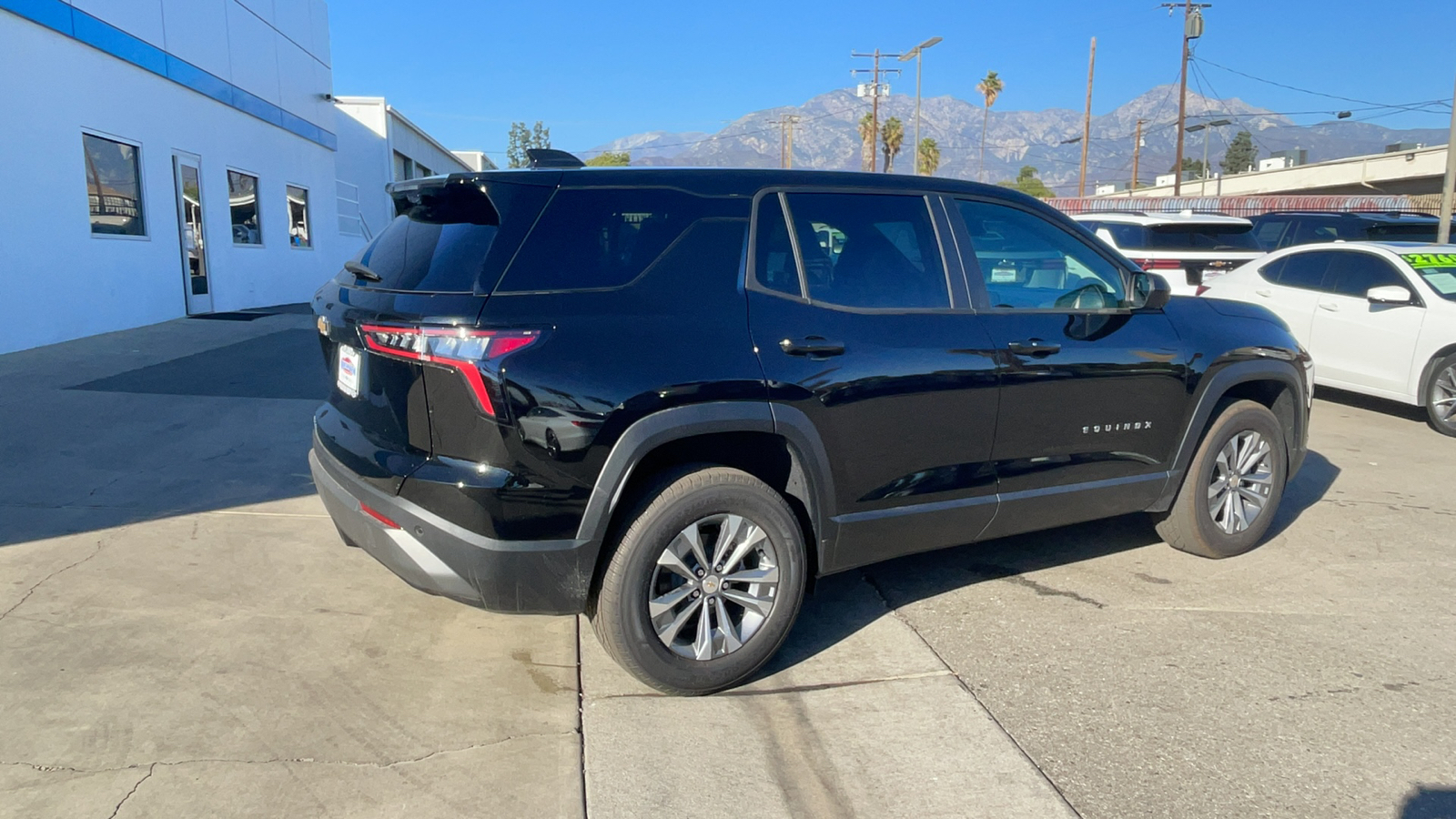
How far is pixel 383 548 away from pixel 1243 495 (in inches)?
167

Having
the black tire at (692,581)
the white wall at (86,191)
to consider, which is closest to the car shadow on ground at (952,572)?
the black tire at (692,581)

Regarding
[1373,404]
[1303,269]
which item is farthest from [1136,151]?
[1303,269]

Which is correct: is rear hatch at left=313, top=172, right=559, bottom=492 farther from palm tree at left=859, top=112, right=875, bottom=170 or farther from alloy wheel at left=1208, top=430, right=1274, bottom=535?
palm tree at left=859, top=112, right=875, bottom=170

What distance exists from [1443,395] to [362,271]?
8.92 metres

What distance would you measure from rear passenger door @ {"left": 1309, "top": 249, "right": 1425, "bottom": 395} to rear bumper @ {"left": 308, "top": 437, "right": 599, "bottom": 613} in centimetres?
846

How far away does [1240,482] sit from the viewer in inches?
195

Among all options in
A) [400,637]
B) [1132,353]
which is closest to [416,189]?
[400,637]

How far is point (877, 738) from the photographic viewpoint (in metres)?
3.19

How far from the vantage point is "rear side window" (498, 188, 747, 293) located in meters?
3.16

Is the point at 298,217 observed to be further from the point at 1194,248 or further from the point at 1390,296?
the point at 1390,296

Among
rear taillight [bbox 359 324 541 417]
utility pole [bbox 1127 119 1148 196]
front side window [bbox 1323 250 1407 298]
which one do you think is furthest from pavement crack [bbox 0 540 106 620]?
utility pole [bbox 1127 119 1148 196]

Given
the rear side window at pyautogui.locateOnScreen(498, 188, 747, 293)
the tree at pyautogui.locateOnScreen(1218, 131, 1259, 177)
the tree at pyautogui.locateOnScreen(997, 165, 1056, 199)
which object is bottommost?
the rear side window at pyautogui.locateOnScreen(498, 188, 747, 293)

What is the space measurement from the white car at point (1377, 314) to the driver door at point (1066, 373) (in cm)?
476

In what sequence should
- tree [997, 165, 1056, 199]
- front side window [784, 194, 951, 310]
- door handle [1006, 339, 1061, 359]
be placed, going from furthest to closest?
tree [997, 165, 1056, 199] → door handle [1006, 339, 1061, 359] → front side window [784, 194, 951, 310]
